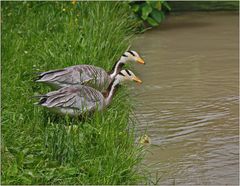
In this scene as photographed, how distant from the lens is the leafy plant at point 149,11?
11500mm

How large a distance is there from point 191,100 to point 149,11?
12.5 ft

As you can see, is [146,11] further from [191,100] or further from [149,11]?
[191,100]

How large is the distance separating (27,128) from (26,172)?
957 mm

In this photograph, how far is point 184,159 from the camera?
607cm

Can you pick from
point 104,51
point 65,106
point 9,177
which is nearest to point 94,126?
point 65,106

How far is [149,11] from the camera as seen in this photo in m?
11.5

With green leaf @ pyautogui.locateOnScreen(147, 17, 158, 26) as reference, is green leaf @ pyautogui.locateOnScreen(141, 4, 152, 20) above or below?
above

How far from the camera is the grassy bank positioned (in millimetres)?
5156

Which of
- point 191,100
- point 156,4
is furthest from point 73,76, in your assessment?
point 156,4

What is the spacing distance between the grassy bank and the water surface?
14.3 inches

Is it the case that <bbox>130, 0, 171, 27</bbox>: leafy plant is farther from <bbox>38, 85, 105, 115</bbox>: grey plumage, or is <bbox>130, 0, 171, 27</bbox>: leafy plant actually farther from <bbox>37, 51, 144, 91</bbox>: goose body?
<bbox>38, 85, 105, 115</bbox>: grey plumage

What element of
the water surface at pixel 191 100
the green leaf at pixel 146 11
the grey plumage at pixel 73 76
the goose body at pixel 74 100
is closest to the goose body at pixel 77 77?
the grey plumage at pixel 73 76

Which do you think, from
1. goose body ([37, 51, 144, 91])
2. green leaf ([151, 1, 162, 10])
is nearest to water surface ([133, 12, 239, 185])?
green leaf ([151, 1, 162, 10])

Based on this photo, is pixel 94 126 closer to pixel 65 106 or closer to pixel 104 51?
pixel 65 106
